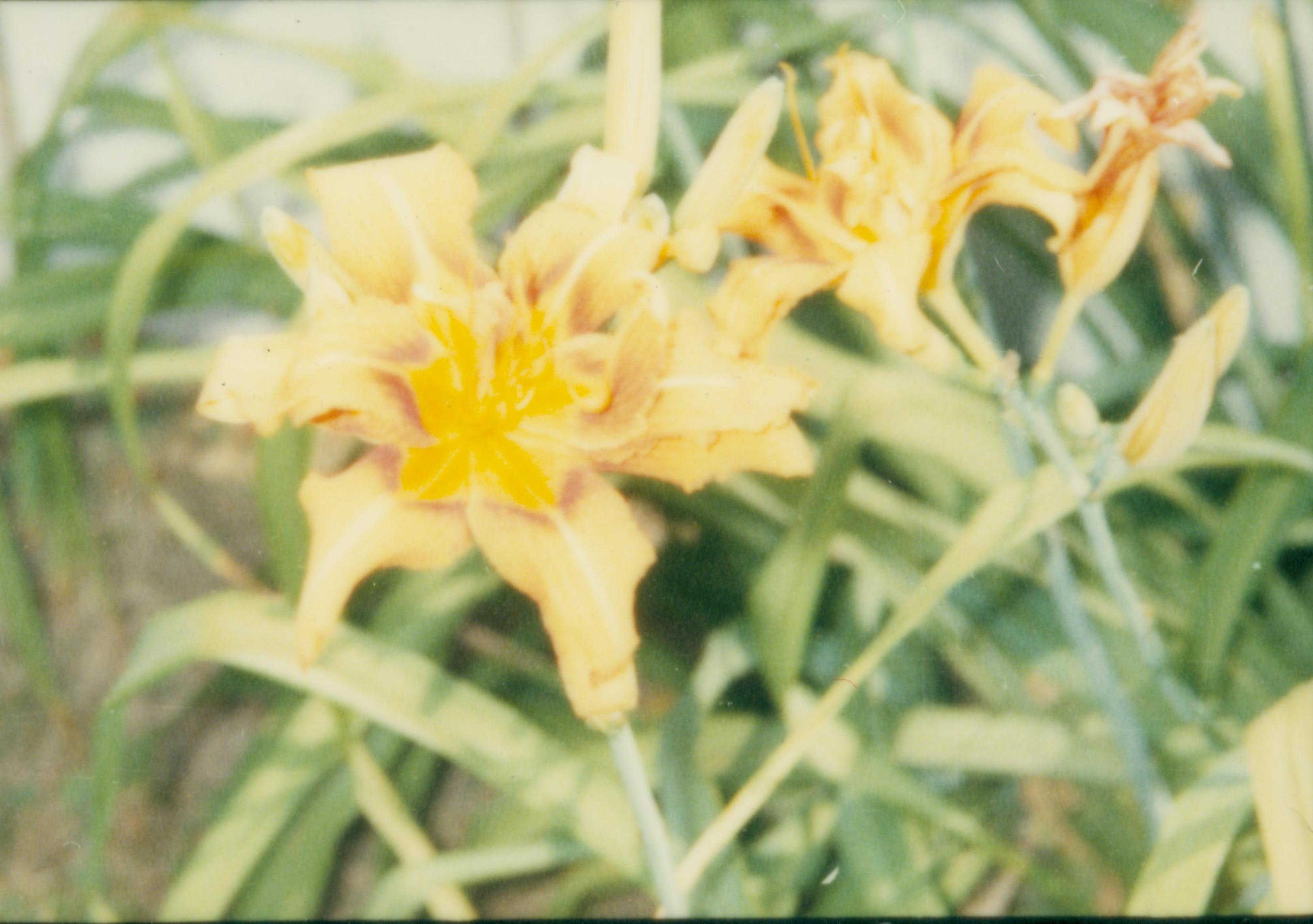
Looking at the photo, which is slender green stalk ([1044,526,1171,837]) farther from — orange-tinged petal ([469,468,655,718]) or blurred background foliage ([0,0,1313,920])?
orange-tinged petal ([469,468,655,718])

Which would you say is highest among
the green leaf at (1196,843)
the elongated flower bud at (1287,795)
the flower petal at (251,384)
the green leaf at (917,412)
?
the flower petal at (251,384)

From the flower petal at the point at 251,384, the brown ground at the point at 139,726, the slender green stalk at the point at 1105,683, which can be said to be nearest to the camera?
the flower petal at the point at 251,384

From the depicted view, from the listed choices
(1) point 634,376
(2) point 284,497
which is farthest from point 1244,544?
(2) point 284,497

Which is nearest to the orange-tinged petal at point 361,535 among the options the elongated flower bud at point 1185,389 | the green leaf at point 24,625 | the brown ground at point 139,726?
the elongated flower bud at point 1185,389

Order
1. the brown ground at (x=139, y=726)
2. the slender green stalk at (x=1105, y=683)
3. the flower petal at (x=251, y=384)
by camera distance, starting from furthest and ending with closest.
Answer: the brown ground at (x=139, y=726) → the slender green stalk at (x=1105, y=683) → the flower petal at (x=251, y=384)

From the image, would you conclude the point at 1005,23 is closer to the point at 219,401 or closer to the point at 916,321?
the point at 916,321

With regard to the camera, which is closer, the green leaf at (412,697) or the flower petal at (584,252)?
the flower petal at (584,252)

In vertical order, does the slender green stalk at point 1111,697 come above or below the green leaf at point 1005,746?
above

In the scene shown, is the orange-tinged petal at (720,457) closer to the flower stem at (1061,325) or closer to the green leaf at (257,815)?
the flower stem at (1061,325)
